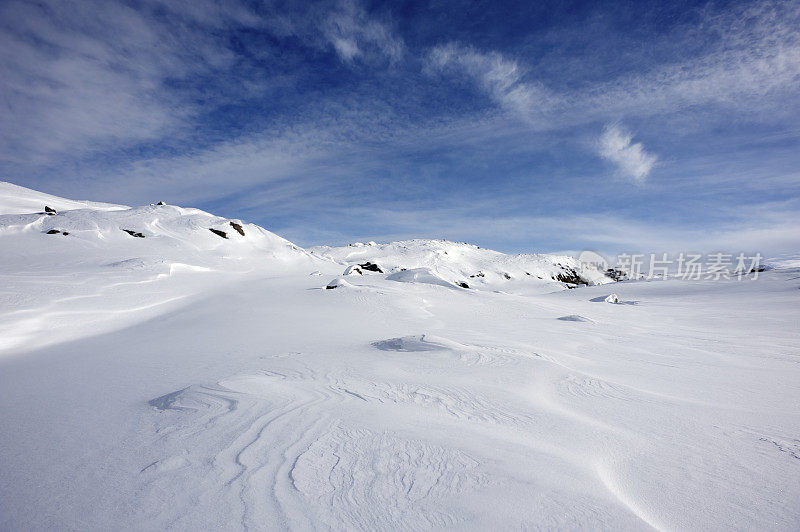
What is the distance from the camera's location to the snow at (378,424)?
188 centimetres

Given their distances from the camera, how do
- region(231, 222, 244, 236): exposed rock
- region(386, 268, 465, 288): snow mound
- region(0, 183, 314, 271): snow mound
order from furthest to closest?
region(231, 222, 244, 236): exposed rock → region(386, 268, 465, 288): snow mound → region(0, 183, 314, 271): snow mound

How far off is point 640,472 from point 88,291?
12467 millimetres

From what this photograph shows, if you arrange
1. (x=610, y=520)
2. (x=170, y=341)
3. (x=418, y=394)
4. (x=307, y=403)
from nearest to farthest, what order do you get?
(x=610, y=520)
(x=307, y=403)
(x=418, y=394)
(x=170, y=341)

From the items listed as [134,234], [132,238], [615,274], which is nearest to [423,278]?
[132,238]

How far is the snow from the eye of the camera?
6.15ft

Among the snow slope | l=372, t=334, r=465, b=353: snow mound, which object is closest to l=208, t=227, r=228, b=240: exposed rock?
l=372, t=334, r=465, b=353: snow mound

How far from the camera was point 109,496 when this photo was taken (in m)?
2.00

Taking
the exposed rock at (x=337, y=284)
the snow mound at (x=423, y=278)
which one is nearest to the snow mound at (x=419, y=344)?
the exposed rock at (x=337, y=284)

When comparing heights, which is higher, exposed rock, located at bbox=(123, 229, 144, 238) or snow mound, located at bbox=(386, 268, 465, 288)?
exposed rock, located at bbox=(123, 229, 144, 238)

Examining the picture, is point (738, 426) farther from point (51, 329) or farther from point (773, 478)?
point (51, 329)

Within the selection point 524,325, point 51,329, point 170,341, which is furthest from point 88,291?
point 524,325

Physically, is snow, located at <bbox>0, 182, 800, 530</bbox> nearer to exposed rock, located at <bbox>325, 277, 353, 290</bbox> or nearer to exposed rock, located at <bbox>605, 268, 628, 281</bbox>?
exposed rock, located at <bbox>325, 277, 353, 290</bbox>

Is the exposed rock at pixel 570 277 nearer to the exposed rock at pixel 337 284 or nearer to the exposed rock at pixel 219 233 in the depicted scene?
the exposed rock at pixel 219 233

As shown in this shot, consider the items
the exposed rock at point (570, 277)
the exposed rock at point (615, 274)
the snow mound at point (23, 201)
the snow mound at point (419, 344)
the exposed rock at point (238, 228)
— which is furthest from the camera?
the exposed rock at point (615, 274)
